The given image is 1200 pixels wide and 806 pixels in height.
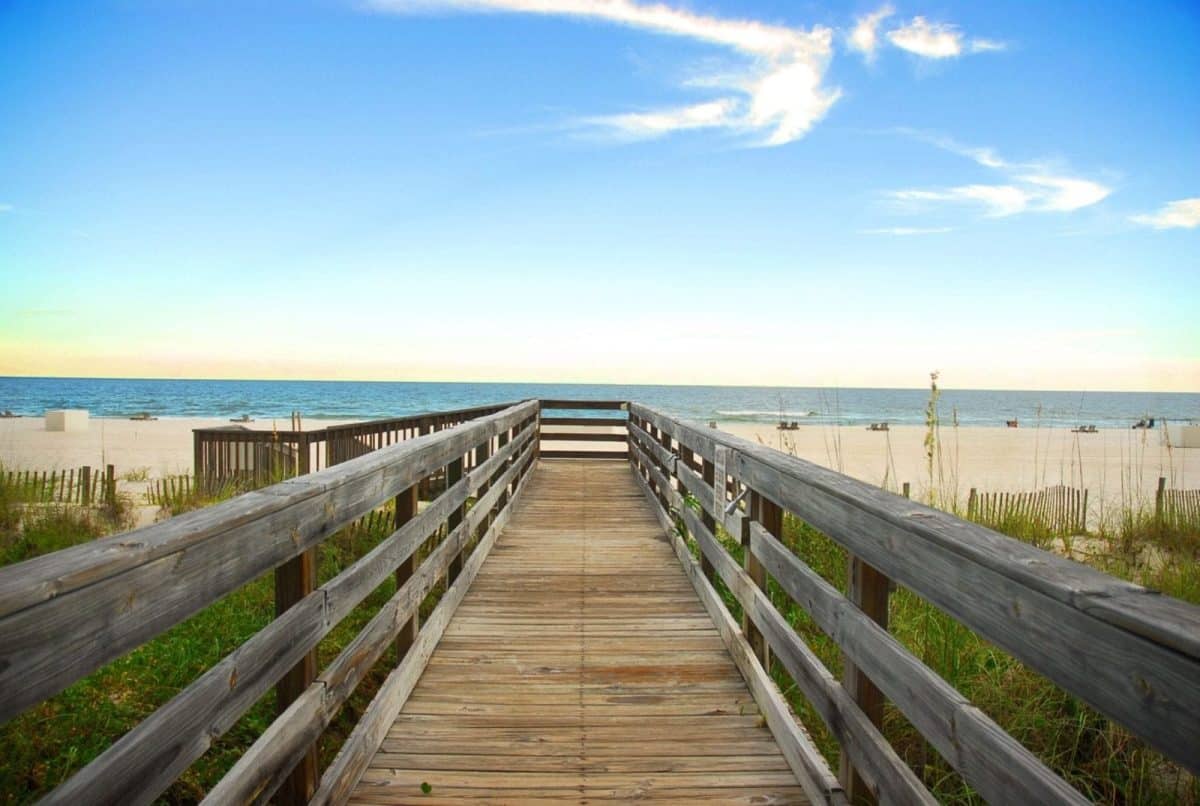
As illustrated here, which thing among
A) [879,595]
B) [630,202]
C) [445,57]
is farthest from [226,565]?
[630,202]

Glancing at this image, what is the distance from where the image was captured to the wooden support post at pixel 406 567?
9.86ft

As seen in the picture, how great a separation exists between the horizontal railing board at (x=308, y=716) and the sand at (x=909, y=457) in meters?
10.5

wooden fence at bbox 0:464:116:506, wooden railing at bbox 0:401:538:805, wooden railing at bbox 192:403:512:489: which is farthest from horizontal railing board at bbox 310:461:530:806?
wooden fence at bbox 0:464:116:506

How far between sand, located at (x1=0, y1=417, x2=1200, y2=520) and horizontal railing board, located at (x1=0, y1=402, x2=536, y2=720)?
11510 mm

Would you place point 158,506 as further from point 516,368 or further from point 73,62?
point 516,368

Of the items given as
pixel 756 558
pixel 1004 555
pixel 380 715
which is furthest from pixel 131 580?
pixel 756 558

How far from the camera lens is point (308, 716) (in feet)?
6.23

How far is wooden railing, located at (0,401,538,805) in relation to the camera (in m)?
0.96

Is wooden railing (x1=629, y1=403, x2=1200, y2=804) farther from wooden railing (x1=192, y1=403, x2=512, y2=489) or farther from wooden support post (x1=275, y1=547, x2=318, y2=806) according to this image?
wooden railing (x1=192, y1=403, x2=512, y2=489)

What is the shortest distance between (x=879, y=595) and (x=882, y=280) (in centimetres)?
7777

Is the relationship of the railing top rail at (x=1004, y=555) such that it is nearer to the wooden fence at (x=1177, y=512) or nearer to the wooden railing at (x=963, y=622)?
the wooden railing at (x=963, y=622)

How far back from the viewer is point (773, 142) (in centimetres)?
3628

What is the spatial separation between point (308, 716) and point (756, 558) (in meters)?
1.98

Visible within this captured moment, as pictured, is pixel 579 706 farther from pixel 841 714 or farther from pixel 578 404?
pixel 578 404
